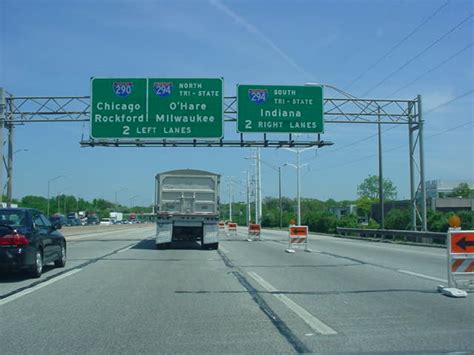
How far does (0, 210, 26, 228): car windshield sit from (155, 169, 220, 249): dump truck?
1181 cm

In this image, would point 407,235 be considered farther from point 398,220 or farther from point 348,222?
point 348,222

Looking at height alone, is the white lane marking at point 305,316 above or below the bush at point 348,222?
below

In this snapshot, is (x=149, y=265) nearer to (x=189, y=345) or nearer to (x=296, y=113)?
(x=189, y=345)

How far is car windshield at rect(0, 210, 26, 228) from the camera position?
45.2 ft

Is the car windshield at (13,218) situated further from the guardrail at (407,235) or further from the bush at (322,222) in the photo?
the bush at (322,222)

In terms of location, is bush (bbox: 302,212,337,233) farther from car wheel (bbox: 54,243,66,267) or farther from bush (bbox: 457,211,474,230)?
car wheel (bbox: 54,243,66,267)

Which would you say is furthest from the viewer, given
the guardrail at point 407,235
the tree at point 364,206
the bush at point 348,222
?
the tree at point 364,206

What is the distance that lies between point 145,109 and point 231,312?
22710mm

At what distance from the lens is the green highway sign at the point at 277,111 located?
31609 mm

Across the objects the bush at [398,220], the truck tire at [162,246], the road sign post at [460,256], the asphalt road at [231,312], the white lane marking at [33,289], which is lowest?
the asphalt road at [231,312]

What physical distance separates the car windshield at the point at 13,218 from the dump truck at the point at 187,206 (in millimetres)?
11806

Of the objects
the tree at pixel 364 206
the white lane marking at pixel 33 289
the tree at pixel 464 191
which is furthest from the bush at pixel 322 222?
the tree at pixel 364 206

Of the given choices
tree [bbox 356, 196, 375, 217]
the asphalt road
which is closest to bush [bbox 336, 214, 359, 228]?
the asphalt road

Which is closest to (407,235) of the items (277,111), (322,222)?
(277,111)
